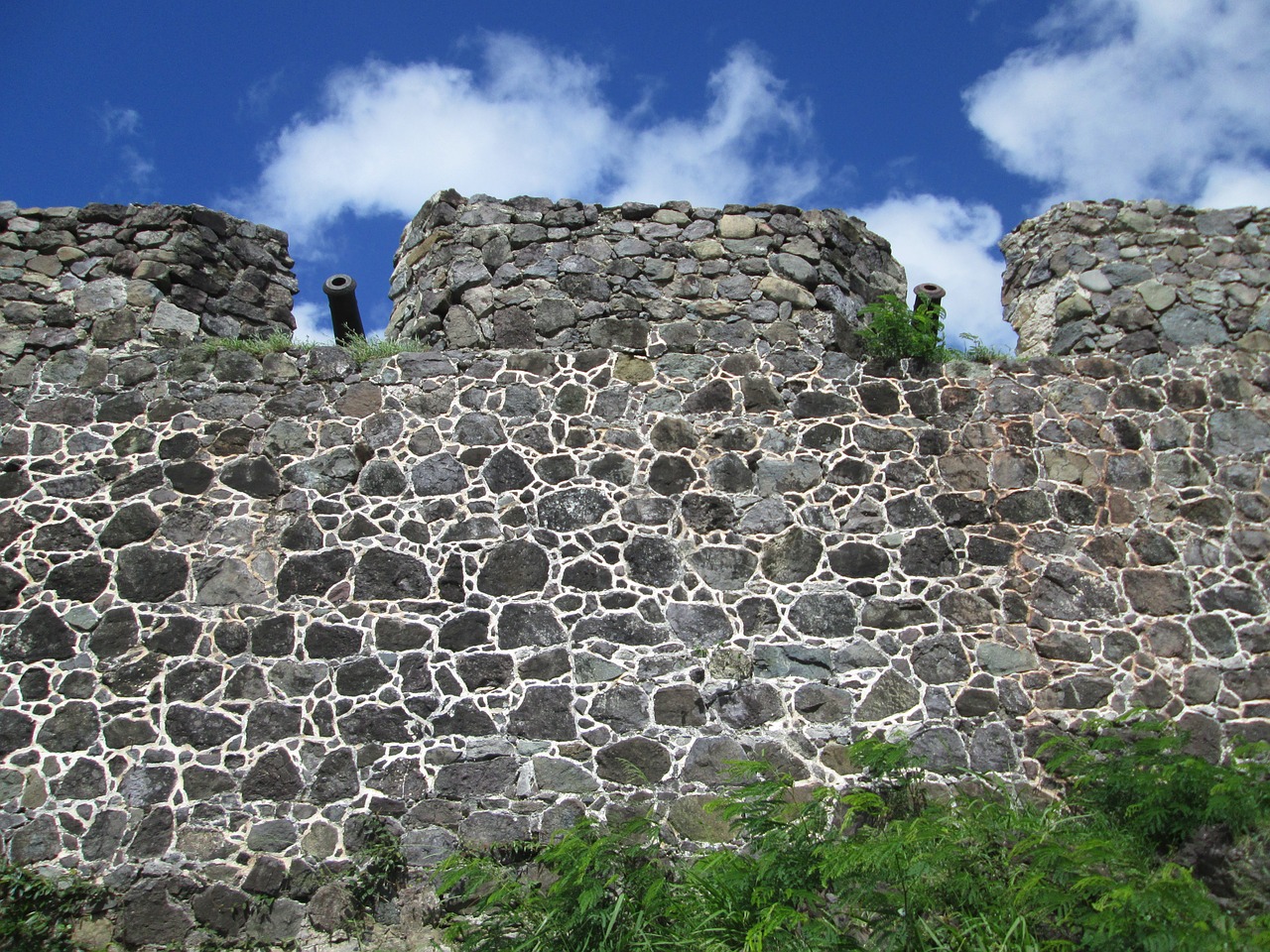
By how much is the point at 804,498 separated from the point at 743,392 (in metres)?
1.05

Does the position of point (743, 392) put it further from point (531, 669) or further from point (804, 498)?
point (531, 669)

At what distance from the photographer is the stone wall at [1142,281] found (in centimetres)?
902

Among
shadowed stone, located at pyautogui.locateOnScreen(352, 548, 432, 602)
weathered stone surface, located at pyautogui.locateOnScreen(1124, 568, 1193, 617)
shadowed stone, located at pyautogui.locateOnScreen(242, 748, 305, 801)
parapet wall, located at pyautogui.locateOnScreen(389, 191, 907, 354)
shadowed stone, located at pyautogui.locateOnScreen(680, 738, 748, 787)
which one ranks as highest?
parapet wall, located at pyautogui.locateOnScreen(389, 191, 907, 354)

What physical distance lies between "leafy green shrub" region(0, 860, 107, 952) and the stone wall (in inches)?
340

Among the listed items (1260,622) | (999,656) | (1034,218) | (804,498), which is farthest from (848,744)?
(1034,218)

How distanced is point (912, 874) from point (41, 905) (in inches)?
217

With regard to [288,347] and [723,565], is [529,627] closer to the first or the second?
[723,565]

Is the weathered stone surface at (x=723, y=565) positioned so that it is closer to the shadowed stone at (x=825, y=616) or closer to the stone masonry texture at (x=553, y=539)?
the stone masonry texture at (x=553, y=539)

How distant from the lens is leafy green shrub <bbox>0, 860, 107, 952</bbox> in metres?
6.34

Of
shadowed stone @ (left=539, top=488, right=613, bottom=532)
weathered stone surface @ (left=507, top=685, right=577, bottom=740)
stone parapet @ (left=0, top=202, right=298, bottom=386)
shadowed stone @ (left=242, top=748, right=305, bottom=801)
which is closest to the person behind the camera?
shadowed stone @ (left=242, top=748, right=305, bottom=801)

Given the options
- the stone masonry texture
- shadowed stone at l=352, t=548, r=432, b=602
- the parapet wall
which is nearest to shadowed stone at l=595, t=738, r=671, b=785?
the stone masonry texture

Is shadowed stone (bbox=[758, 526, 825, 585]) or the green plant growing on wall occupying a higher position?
shadowed stone (bbox=[758, 526, 825, 585])

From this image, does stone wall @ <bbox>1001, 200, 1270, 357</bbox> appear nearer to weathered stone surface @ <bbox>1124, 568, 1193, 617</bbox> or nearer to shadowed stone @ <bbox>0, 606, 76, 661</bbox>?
weathered stone surface @ <bbox>1124, 568, 1193, 617</bbox>

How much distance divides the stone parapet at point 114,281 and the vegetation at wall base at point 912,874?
529 centimetres
